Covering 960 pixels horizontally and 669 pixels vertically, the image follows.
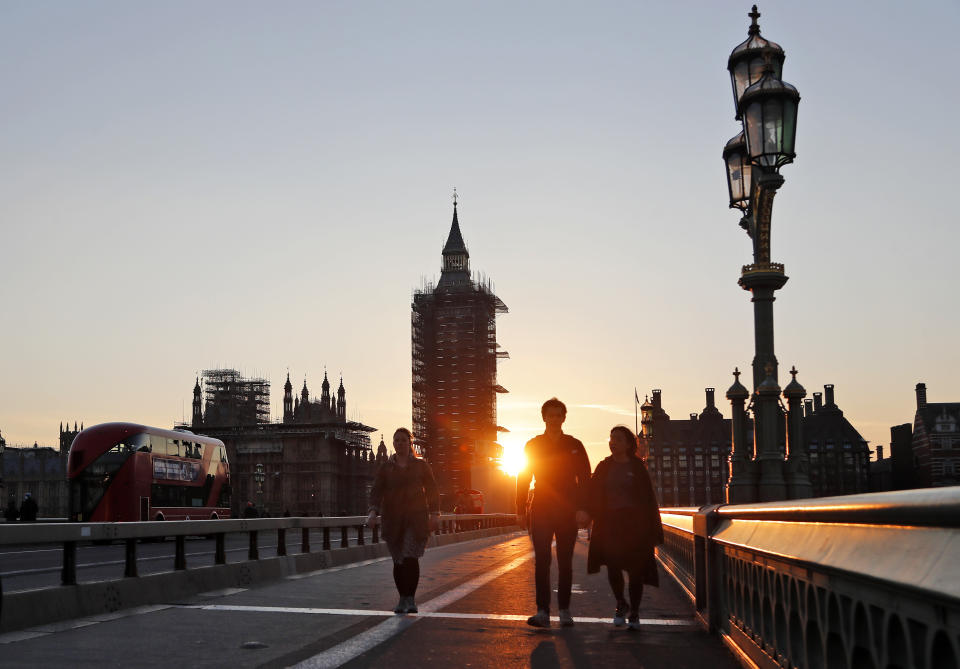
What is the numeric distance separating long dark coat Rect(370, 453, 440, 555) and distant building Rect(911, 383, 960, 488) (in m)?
118

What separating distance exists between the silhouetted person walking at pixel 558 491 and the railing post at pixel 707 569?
110cm

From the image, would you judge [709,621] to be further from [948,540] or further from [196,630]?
[948,540]

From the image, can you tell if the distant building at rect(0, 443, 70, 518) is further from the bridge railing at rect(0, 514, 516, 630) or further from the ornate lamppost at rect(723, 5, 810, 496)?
the bridge railing at rect(0, 514, 516, 630)

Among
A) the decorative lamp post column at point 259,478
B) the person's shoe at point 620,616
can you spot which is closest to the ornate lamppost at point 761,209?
the person's shoe at point 620,616

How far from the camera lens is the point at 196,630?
28.2 ft

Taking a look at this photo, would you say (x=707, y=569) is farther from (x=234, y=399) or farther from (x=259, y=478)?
(x=234, y=399)

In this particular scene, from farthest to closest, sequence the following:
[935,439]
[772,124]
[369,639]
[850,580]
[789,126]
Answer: [935,439] → [789,126] → [772,124] → [369,639] → [850,580]

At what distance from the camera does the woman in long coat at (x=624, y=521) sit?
9.19 m

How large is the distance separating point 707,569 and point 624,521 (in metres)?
1.18

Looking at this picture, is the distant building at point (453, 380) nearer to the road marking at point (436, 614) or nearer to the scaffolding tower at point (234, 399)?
the scaffolding tower at point (234, 399)

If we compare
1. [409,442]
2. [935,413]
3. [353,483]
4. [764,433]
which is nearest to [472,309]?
[353,483]

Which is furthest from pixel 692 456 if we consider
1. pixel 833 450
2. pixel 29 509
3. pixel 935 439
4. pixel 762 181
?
pixel 762 181

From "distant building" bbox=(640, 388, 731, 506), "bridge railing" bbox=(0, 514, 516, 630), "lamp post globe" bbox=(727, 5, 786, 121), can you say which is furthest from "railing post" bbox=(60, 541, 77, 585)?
"distant building" bbox=(640, 388, 731, 506)

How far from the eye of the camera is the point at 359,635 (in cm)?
831
